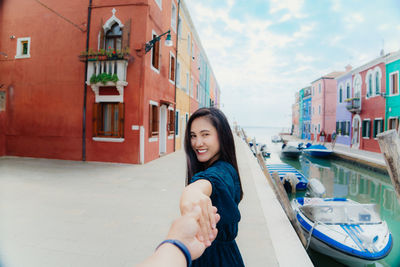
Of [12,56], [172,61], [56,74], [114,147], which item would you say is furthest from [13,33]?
[172,61]

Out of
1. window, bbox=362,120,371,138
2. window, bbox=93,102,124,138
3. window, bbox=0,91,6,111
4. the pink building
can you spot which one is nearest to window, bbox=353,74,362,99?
window, bbox=362,120,371,138

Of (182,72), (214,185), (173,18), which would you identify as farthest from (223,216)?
(182,72)

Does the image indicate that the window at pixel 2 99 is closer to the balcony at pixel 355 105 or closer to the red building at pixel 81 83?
the red building at pixel 81 83

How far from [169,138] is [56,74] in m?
5.55

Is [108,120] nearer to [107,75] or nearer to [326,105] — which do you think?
[107,75]

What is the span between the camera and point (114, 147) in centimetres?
755

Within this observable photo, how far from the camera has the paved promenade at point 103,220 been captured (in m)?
2.37

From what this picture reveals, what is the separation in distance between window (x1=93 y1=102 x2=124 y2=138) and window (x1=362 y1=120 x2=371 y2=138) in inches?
684

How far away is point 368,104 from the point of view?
1620 cm

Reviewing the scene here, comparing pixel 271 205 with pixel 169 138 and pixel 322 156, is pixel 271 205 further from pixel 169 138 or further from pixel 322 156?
pixel 322 156

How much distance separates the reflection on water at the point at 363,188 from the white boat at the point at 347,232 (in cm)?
55

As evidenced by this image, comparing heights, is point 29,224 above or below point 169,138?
below

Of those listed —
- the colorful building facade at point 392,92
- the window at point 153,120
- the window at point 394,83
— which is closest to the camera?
the window at point 153,120

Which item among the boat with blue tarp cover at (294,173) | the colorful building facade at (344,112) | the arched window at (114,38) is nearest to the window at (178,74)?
the arched window at (114,38)
